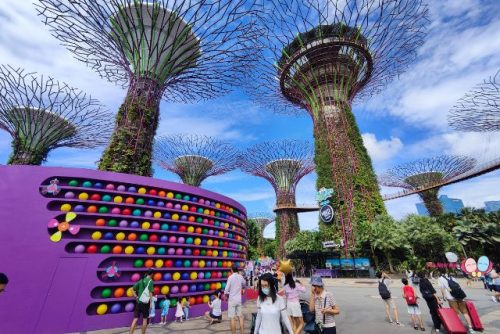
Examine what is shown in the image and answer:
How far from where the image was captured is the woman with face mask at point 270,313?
333 cm

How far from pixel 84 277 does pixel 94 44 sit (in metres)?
11.0

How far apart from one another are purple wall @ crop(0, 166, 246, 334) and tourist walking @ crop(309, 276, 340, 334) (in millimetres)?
5639

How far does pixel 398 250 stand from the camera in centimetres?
2533

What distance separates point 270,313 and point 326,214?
28853mm

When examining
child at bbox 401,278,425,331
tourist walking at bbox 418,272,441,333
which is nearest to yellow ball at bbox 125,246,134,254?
child at bbox 401,278,425,331

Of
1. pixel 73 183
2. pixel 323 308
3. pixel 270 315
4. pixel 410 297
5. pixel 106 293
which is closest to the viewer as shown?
pixel 270 315

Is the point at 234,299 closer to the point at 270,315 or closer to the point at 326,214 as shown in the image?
the point at 270,315

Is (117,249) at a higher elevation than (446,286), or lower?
higher

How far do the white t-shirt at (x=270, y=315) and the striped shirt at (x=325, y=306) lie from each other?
1030mm

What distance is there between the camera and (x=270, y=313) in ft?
11.1

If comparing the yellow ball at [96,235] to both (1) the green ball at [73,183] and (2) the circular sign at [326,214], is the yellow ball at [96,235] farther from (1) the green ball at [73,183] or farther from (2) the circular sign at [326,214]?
(2) the circular sign at [326,214]

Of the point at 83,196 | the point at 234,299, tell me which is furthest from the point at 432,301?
the point at 83,196

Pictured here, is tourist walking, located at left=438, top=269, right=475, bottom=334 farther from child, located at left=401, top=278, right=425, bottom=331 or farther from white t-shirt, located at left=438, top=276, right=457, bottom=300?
child, located at left=401, top=278, right=425, bottom=331

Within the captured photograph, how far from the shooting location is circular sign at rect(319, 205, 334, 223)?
30.4m
